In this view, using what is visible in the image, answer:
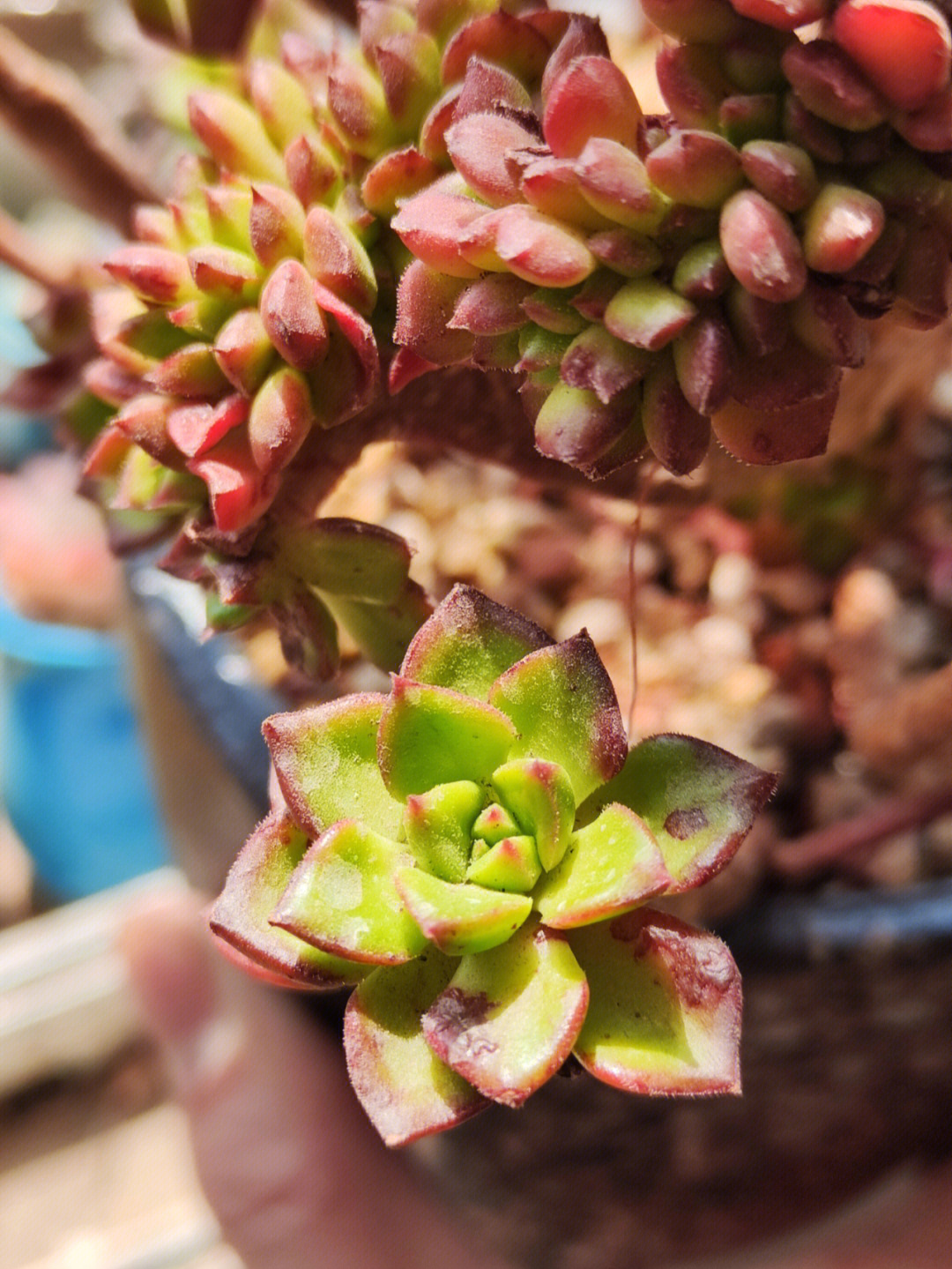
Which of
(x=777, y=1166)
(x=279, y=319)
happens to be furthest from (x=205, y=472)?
(x=777, y=1166)

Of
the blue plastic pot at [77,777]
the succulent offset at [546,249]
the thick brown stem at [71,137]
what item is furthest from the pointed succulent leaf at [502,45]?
the blue plastic pot at [77,777]

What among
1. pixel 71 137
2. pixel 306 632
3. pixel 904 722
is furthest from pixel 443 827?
pixel 71 137

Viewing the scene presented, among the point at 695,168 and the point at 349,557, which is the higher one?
the point at 695,168

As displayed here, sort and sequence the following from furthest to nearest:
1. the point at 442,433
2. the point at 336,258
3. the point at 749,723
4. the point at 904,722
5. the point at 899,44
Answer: the point at 749,723
the point at 904,722
the point at 442,433
the point at 336,258
the point at 899,44

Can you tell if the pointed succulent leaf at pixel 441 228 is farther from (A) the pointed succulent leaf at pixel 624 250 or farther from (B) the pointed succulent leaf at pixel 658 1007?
(B) the pointed succulent leaf at pixel 658 1007

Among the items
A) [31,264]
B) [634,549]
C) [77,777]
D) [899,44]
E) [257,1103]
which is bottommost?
[77,777]

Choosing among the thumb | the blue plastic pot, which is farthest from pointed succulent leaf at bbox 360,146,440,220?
the blue plastic pot

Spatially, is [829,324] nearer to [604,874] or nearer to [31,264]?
[604,874]
